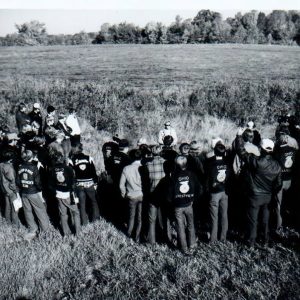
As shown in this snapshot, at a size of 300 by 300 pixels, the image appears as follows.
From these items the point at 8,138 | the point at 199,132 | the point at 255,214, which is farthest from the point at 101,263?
the point at 199,132

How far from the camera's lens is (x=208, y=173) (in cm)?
649

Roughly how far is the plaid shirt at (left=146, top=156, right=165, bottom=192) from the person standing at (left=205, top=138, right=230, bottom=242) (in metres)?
0.91

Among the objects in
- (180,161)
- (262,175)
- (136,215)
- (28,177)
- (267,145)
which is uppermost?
(267,145)

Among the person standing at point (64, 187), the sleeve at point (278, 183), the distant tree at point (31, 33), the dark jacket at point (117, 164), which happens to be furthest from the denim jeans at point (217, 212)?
the distant tree at point (31, 33)

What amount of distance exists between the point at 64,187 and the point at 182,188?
250 centimetres

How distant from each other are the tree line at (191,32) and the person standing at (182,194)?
3494cm

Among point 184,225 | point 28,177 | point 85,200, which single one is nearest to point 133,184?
point 184,225

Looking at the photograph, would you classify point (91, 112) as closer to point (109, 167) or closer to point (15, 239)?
point (109, 167)

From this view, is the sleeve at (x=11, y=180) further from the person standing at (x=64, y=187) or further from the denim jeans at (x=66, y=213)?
the denim jeans at (x=66, y=213)

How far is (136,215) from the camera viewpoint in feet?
23.9

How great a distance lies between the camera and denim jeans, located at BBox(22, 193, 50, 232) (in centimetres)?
728

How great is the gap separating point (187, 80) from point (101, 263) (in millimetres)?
22470

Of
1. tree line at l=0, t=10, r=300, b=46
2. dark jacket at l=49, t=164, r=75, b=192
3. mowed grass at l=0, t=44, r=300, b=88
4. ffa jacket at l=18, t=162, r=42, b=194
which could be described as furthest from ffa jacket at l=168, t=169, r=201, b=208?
tree line at l=0, t=10, r=300, b=46

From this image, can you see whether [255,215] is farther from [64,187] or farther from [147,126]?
[147,126]
